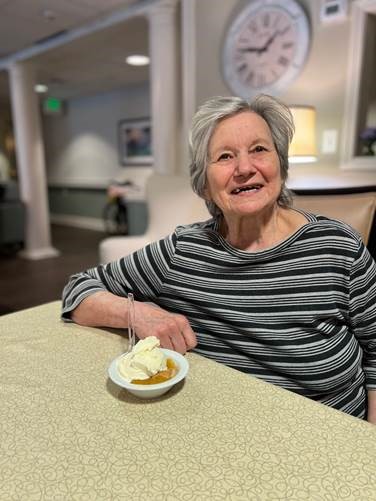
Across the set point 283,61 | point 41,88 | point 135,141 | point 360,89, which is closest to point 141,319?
point 360,89

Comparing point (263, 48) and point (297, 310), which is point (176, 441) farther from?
point (263, 48)

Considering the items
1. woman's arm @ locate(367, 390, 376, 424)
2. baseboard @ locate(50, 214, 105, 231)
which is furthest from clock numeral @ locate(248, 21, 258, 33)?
baseboard @ locate(50, 214, 105, 231)

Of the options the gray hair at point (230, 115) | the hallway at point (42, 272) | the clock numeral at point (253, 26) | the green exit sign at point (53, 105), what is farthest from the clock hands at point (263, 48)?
the green exit sign at point (53, 105)

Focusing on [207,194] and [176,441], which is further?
[207,194]

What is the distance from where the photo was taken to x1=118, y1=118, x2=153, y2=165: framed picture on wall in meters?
6.25

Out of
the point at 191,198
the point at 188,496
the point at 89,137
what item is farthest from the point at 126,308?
A: the point at 89,137

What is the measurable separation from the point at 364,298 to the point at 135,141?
6046 millimetres

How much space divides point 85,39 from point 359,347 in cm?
383

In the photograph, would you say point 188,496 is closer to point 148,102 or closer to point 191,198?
point 191,198

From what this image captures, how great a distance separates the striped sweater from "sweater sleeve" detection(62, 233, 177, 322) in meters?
0.05

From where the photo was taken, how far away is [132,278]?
1.01m

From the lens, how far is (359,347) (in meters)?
0.88

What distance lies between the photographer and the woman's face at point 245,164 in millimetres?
902

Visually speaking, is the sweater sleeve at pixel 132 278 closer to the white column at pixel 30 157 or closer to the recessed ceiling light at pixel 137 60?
the recessed ceiling light at pixel 137 60
